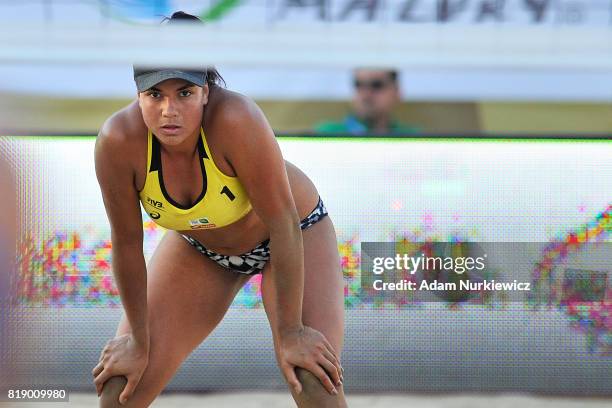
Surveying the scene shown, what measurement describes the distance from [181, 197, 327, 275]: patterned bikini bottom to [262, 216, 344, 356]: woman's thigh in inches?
0.8

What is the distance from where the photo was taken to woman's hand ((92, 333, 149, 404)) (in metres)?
2.18

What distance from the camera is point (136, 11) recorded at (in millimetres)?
2498

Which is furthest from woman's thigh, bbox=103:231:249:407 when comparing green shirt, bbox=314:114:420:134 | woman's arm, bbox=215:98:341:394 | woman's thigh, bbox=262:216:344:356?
green shirt, bbox=314:114:420:134

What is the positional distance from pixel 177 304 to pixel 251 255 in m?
0.23

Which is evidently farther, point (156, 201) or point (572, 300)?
point (572, 300)

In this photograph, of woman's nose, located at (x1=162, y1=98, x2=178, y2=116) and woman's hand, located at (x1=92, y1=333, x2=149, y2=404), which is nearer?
woman's nose, located at (x1=162, y1=98, x2=178, y2=116)

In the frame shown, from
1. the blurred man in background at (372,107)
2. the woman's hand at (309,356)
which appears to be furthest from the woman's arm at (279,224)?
the blurred man in background at (372,107)

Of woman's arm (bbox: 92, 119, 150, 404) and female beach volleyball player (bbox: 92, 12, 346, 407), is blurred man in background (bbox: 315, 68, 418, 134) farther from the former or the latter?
woman's arm (bbox: 92, 119, 150, 404)

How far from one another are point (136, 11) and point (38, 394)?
255 centimetres

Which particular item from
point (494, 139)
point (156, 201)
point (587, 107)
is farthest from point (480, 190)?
point (156, 201)

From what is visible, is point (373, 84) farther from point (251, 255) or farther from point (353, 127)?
point (251, 255)

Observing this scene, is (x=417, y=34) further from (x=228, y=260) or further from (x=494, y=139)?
(x=494, y=139)

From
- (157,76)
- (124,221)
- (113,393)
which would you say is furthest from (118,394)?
(157,76)

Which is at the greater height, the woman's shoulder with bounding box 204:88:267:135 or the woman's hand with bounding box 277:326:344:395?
the woman's shoulder with bounding box 204:88:267:135
